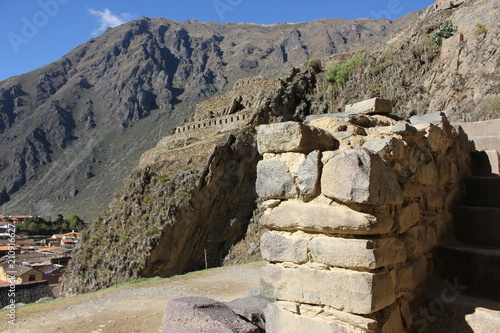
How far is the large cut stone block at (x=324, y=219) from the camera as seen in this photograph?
96.2 inches

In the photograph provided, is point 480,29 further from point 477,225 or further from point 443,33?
point 477,225

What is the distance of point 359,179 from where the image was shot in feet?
7.96

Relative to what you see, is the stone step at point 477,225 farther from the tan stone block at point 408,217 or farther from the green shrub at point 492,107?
the green shrub at point 492,107

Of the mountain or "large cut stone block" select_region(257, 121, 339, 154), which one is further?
the mountain

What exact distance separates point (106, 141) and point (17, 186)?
85.6 feet

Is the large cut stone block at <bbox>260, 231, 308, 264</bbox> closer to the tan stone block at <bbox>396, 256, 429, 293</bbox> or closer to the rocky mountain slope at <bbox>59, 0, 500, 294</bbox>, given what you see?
the tan stone block at <bbox>396, 256, 429, 293</bbox>

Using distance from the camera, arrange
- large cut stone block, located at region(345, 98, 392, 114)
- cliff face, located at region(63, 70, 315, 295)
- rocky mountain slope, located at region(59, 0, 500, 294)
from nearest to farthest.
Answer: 1. large cut stone block, located at region(345, 98, 392, 114)
2. rocky mountain slope, located at region(59, 0, 500, 294)
3. cliff face, located at region(63, 70, 315, 295)

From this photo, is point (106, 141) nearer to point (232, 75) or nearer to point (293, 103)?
point (232, 75)

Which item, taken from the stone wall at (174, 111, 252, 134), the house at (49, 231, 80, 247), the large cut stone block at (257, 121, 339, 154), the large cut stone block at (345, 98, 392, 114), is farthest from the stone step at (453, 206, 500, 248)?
the house at (49, 231, 80, 247)

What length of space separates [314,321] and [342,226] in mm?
687

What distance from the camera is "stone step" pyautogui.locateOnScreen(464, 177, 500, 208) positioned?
423 centimetres

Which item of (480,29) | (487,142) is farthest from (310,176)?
(480,29)

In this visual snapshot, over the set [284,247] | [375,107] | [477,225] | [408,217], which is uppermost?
[375,107]

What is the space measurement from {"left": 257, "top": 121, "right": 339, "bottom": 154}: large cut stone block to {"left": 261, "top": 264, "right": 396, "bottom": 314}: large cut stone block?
0.90m
